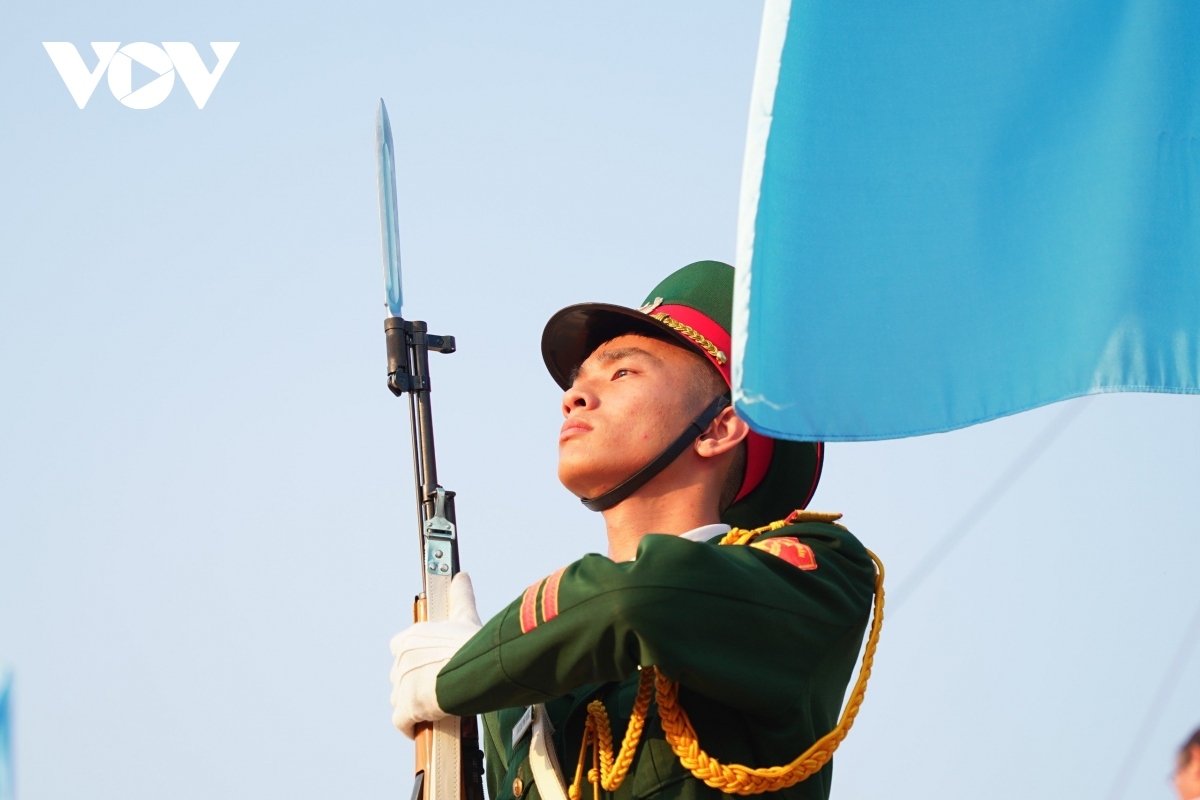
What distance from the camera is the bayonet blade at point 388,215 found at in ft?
17.0

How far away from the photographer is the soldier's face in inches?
186

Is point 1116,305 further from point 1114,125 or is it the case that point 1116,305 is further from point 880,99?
point 880,99

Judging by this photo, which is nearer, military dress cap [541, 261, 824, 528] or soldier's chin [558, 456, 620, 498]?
soldier's chin [558, 456, 620, 498]

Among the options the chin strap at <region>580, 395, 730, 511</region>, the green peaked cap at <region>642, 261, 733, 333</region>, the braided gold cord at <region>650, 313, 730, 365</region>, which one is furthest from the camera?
the green peaked cap at <region>642, 261, 733, 333</region>

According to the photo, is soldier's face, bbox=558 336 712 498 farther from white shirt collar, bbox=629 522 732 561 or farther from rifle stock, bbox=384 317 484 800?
rifle stock, bbox=384 317 484 800

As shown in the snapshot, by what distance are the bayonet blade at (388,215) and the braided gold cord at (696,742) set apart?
57.9 inches

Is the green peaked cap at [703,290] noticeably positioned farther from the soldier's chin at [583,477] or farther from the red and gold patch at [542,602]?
the red and gold patch at [542,602]

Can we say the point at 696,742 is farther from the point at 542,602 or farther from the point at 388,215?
the point at 388,215

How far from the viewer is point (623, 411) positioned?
4.78 meters

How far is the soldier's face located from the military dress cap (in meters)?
0.09

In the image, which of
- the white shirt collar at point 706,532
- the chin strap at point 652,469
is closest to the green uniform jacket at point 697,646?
the white shirt collar at point 706,532

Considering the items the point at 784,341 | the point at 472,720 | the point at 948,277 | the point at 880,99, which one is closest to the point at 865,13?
the point at 880,99

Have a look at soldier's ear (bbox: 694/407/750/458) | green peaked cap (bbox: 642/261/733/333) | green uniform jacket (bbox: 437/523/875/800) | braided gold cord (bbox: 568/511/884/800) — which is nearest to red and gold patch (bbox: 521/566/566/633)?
green uniform jacket (bbox: 437/523/875/800)

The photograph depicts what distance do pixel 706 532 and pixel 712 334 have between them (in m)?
0.63
